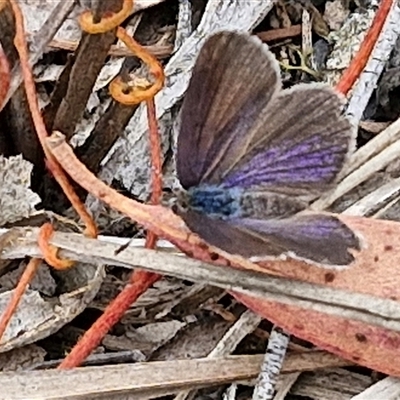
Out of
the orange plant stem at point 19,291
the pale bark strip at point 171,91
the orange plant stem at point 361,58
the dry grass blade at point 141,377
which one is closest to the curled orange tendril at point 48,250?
the orange plant stem at point 19,291

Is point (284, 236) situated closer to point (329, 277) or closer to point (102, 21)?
point (329, 277)

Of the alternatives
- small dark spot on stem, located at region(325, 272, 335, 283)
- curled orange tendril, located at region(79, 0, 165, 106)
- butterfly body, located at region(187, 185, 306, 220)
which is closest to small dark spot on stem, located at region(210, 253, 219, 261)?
butterfly body, located at region(187, 185, 306, 220)

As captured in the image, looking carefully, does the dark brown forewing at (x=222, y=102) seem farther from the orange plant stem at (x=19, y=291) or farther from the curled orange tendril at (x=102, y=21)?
the orange plant stem at (x=19, y=291)

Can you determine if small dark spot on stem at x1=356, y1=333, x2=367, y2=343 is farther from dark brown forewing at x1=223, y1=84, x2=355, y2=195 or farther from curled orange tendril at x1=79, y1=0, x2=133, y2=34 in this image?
curled orange tendril at x1=79, y1=0, x2=133, y2=34

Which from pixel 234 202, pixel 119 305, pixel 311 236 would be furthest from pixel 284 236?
pixel 119 305

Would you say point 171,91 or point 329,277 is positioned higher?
point 171,91

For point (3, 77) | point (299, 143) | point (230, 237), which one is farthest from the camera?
point (3, 77)

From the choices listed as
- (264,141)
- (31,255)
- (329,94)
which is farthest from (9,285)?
(329,94)

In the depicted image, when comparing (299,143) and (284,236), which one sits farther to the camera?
(299,143)
